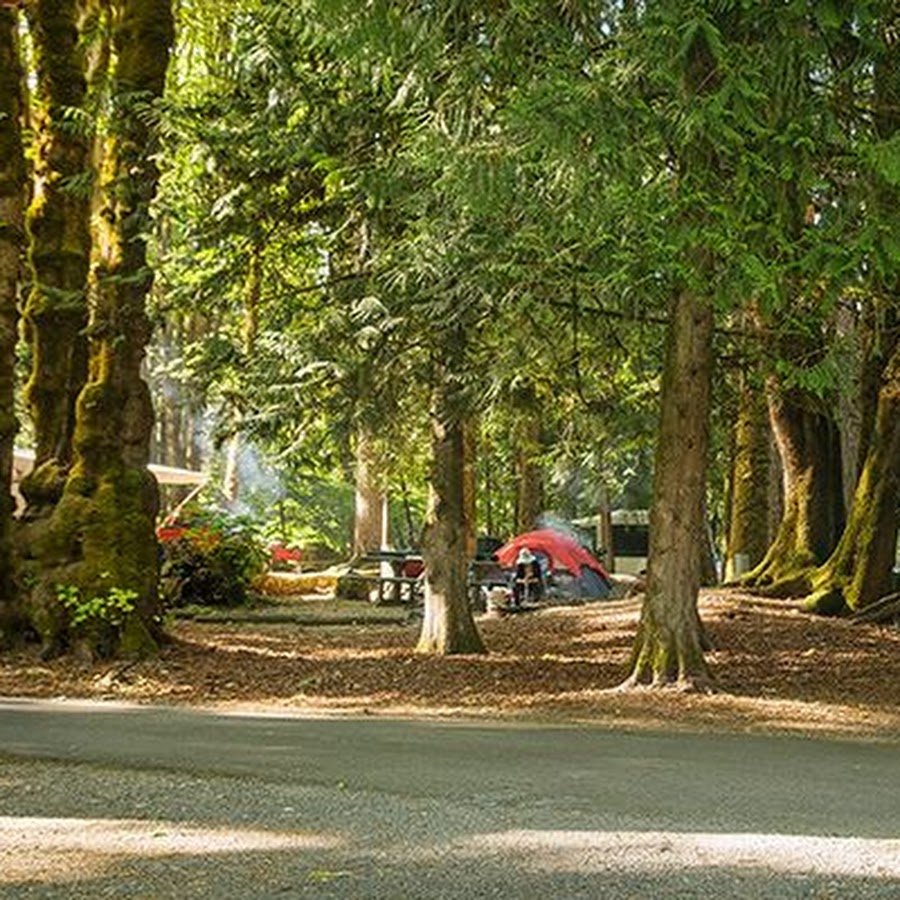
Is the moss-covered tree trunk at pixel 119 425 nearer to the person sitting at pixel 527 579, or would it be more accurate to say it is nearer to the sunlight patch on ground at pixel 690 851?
the sunlight patch on ground at pixel 690 851

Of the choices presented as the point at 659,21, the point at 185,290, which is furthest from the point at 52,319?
the point at 659,21

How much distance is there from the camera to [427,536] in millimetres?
15953

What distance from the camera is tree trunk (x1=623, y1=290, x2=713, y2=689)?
42.0 ft

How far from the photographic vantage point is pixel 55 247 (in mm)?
17562

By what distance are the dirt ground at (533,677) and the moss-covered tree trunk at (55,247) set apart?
3194mm

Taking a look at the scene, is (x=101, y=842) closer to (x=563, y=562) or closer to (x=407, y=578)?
(x=407, y=578)

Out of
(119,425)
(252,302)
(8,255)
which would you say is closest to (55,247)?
(8,255)

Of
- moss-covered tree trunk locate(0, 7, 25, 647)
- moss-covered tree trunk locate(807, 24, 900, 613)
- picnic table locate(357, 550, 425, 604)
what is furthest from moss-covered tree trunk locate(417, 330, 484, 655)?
picnic table locate(357, 550, 425, 604)

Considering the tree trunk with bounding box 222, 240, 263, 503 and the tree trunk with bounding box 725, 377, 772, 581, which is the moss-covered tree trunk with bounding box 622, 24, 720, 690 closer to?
the tree trunk with bounding box 222, 240, 263, 503

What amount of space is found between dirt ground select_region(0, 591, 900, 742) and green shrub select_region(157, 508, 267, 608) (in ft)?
14.9

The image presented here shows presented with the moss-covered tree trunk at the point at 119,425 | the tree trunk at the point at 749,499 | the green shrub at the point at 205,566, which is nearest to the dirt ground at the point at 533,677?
the moss-covered tree trunk at the point at 119,425

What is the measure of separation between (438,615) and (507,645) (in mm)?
2388

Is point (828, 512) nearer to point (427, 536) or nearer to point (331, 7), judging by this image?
point (427, 536)

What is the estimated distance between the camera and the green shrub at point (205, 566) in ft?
82.6
